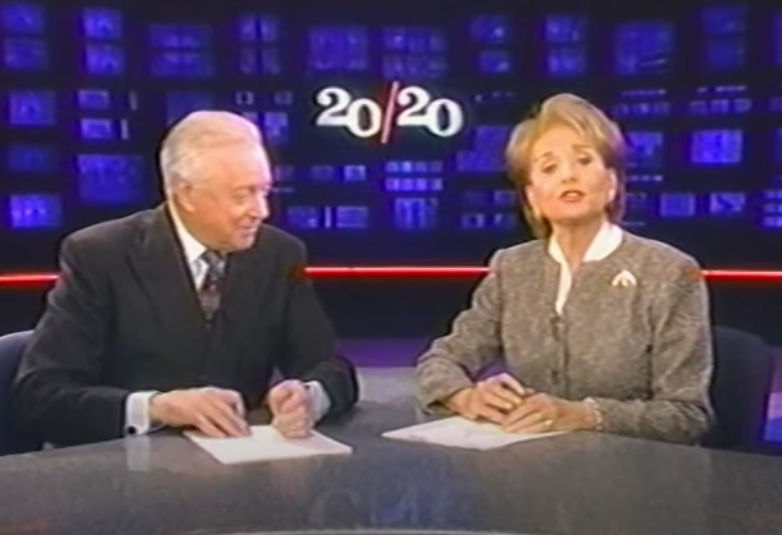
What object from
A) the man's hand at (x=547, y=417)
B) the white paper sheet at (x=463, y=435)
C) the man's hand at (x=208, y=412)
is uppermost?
the man's hand at (x=208, y=412)

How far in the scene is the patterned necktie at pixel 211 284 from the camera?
2344 mm

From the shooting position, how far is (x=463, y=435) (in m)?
1.93

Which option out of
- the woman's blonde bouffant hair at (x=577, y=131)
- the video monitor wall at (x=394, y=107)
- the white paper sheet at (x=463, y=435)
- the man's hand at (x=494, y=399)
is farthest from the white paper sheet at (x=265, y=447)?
the video monitor wall at (x=394, y=107)

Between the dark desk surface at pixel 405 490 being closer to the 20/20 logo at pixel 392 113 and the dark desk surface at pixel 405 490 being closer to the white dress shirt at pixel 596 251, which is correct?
the white dress shirt at pixel 596 251

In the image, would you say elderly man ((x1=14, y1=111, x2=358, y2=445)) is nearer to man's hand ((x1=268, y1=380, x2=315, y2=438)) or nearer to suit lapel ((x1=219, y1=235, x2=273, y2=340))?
suit lapel ((x1=219, y1=235, x2=273, y2=340))

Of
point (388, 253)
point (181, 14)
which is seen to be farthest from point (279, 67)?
point (388, 253)

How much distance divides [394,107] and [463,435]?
3.38 metres

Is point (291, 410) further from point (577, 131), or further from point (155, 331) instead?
point (577, 131)

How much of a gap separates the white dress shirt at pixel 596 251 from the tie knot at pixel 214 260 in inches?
24.0

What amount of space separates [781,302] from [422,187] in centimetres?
148

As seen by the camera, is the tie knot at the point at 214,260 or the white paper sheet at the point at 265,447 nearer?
the white paper sheet at the point at 265,447

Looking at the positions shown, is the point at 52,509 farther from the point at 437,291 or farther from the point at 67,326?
the point at 437,291

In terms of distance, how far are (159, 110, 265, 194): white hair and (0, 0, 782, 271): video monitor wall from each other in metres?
2.81

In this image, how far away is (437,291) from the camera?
5.30m
